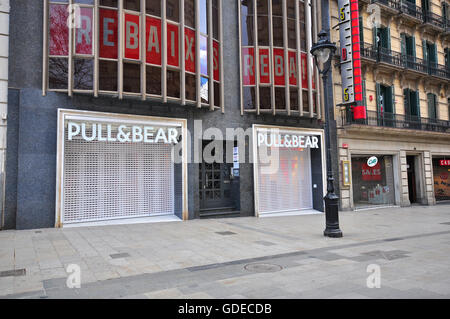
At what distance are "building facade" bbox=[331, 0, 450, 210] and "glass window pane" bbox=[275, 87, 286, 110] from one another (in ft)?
13.8

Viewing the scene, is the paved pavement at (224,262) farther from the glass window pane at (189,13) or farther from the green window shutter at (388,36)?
the green window shutter at (388,36)

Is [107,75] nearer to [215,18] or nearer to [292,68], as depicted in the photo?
[215,18]

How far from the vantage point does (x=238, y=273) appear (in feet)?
18.9

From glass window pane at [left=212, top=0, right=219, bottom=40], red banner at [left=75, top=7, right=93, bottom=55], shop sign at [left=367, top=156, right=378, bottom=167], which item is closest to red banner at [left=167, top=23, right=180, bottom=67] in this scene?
glass window pane at [left=212, top=0, right=219, bottom=40]

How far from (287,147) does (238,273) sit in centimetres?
1145

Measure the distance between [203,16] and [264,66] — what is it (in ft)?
11.8

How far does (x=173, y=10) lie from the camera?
41.1ft

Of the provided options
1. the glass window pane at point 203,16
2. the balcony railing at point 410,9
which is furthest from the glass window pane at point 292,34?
the balcony railing at point 410,9

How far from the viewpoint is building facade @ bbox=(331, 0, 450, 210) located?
60.4 feet

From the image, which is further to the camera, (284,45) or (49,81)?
(284,45)

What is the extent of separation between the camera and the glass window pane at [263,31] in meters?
15.2

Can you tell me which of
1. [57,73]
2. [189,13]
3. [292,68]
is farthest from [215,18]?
[57,73]
